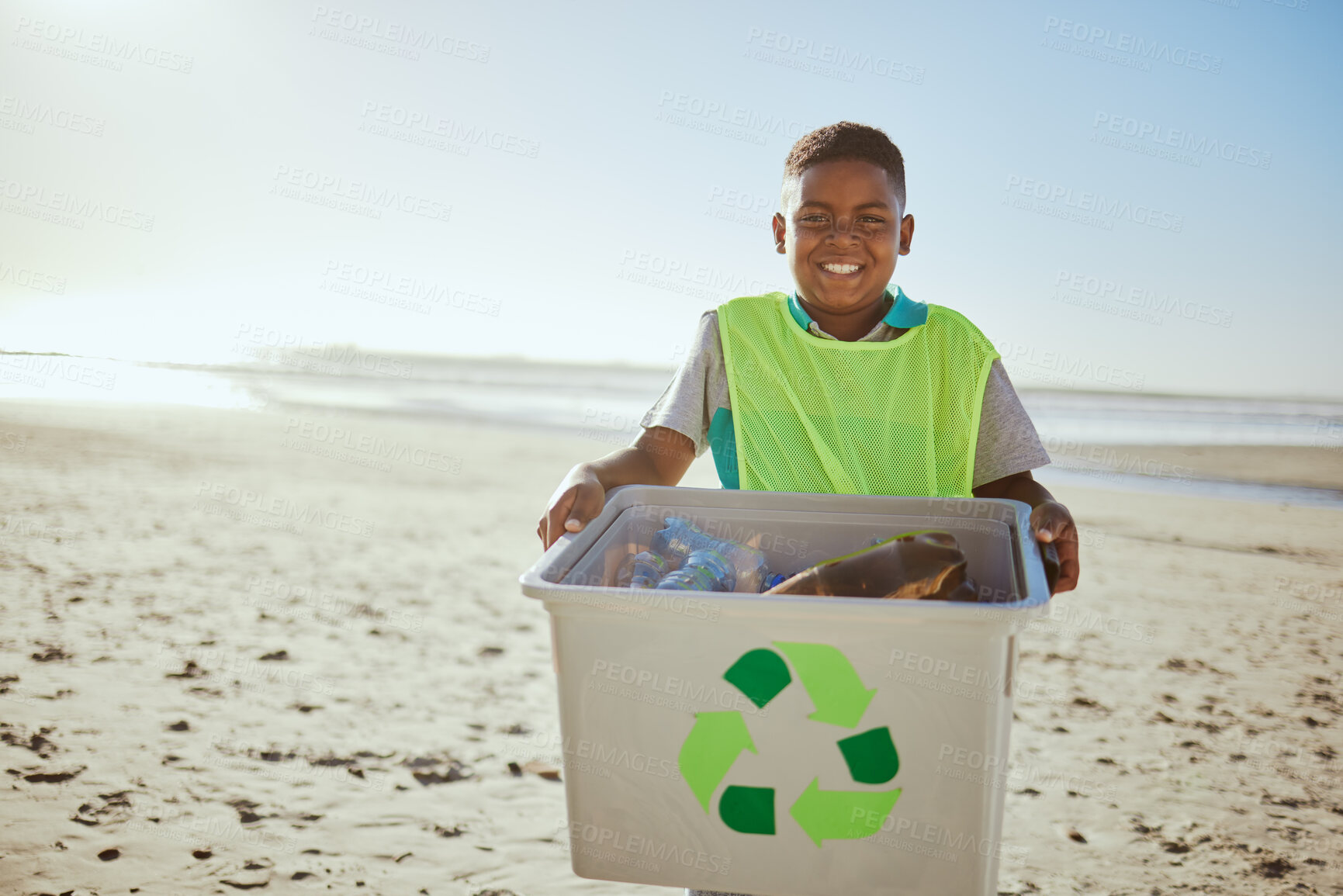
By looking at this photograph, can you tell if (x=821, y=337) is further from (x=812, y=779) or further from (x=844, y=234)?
(x=812, y=779)

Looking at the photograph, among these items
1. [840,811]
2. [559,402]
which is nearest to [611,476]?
[840,811]

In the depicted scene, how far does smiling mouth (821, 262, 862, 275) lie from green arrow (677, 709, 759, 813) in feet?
3.15

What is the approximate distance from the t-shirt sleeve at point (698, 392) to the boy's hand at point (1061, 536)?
0.64m

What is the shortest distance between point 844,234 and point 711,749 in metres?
1.02

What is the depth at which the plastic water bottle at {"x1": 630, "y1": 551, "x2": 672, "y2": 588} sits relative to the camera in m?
1.25

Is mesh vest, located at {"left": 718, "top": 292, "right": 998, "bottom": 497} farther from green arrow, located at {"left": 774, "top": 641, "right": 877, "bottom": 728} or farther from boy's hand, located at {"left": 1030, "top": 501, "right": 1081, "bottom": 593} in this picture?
green arrow, located at {"left": 774, "top": 641, "right": 877, "bottom": 728}

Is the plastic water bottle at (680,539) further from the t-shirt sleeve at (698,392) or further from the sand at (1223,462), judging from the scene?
the sand at (1223,462)

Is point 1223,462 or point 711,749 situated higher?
point 711,749

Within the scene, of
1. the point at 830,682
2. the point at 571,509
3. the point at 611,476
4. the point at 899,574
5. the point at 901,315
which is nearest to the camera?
the point at 830,682

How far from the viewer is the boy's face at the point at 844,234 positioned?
5.55 ft

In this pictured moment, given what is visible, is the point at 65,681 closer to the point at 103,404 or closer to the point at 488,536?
the point at 488,536

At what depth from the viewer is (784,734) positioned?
101 cm

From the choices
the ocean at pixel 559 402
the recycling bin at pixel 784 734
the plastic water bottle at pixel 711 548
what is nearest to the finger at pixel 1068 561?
the recycling bin at pixel 784 734

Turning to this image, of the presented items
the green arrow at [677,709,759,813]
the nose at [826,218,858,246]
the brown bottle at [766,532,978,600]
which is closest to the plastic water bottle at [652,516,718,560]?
the brown bottle at [766,532,978,600]
